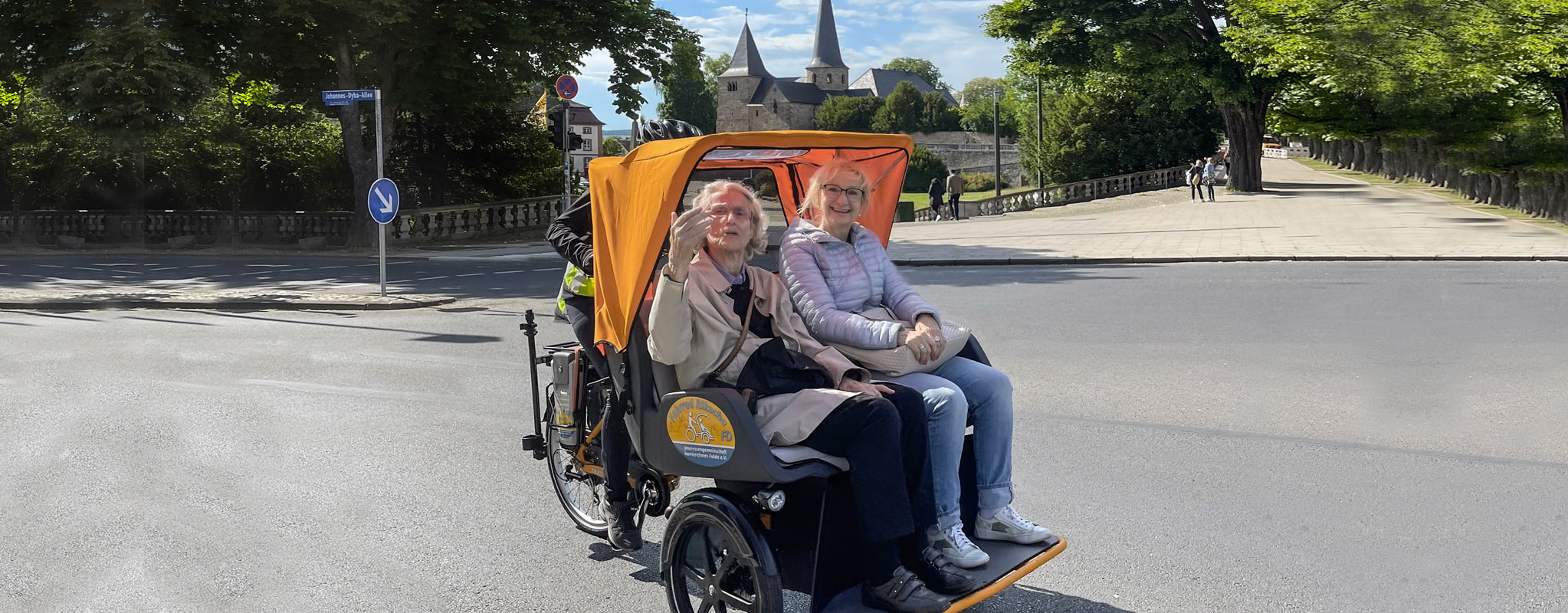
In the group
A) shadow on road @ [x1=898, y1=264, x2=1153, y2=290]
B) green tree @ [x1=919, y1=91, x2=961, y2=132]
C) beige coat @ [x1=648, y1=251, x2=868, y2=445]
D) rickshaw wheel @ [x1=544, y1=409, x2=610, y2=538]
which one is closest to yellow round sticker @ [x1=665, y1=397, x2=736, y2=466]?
beige coat @ [x1=648, y1=251, x2=868, y2=445]

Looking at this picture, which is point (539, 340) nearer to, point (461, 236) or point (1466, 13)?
point (461, 236)

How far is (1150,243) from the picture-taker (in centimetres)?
2434

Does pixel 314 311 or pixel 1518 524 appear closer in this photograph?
pixel 1518 524

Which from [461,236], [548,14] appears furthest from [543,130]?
[548,14]

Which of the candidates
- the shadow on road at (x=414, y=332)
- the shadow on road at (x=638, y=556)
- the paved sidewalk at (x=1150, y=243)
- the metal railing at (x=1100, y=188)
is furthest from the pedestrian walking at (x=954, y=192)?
the shadow on road at (x=638, y=556)

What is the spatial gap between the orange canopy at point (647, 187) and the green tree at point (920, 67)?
490ft

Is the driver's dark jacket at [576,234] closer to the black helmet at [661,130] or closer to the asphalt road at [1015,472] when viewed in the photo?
the black helmet at [661,130]

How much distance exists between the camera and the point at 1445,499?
18.2 ft

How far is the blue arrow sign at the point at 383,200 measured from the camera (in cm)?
1611

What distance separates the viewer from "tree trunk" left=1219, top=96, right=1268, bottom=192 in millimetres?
41656

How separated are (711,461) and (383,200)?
44.0ft

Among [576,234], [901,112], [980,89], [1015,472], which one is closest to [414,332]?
[1015,472]

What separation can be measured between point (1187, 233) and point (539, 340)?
1849cm

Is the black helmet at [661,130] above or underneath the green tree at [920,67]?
underneath
